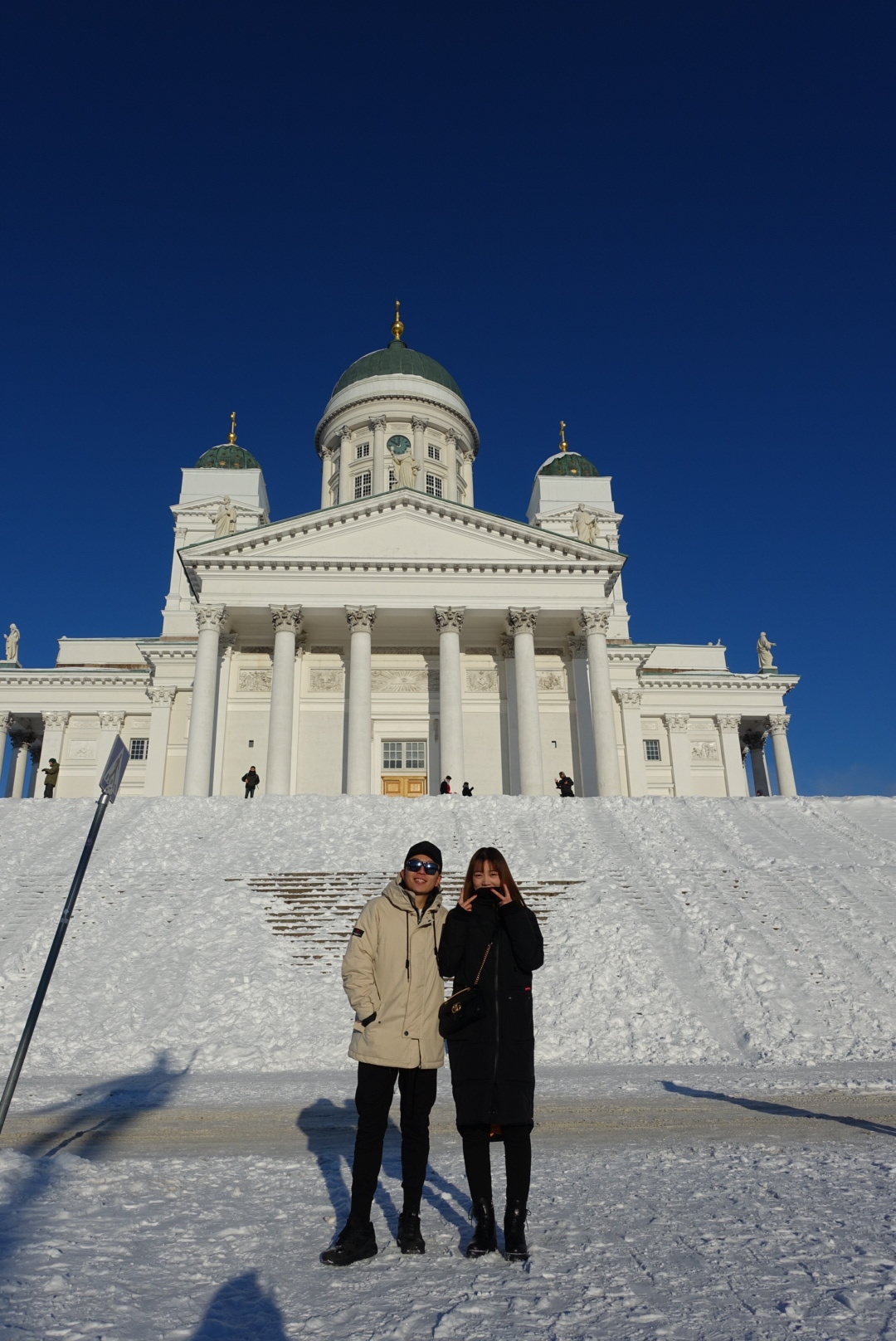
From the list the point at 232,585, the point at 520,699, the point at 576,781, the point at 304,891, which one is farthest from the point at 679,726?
the point at 304,891

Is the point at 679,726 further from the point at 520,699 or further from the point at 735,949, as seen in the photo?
the point at 735,949

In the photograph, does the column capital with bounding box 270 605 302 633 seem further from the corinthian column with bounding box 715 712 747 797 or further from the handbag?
the handbag

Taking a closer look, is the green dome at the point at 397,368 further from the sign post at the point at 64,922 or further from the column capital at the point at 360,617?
the sign post at the point at 64,922

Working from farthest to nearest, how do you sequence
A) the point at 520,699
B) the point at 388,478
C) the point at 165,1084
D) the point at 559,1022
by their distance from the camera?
the point at 388,478
the point at 520,699
the point at 559,1022
the point at 165,1084

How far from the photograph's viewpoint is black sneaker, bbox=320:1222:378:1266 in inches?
161

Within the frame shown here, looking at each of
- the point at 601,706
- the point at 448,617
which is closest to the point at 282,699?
the point at 448,617

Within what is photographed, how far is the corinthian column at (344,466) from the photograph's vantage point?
48.7 meters

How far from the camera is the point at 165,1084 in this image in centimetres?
→ 893

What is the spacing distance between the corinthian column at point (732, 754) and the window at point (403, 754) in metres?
19.3

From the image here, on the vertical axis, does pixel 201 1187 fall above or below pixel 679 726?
below

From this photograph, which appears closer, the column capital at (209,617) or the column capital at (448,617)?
the column capital at (209,617)

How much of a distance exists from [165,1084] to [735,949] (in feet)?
27.3

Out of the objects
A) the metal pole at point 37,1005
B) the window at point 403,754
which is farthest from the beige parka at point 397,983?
the window at point 403,754

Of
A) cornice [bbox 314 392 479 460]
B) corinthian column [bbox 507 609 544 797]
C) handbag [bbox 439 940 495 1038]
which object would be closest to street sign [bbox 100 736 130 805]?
handbag [bbox 439 940 495 1038]
